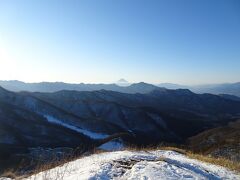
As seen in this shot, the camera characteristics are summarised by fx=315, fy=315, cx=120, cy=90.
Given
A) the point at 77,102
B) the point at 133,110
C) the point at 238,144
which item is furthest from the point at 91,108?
the point at 238,144

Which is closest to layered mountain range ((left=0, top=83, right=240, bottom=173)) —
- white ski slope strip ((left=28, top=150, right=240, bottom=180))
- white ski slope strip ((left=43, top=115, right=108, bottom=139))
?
white ski slope strip ((left=43, top=115, right=108, bottom=139))

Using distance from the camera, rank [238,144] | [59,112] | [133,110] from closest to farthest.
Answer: [238,144], [59,112], [133,110]

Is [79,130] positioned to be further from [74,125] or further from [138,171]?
[138,171]

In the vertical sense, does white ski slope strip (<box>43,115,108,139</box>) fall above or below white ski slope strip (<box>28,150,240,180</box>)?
below

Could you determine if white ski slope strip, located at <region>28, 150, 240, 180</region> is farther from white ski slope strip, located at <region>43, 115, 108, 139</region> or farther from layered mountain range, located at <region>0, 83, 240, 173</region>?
white ski slope strip, located at <region>43, 115, 108, 139</region>

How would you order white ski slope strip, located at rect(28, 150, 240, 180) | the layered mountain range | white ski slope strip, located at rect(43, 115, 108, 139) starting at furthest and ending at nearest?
white ski slope strip, located at rect(43, 115, 108, 139) → the layered mountain range → white ski slope strip, located at rect(28, 150, 240, 180)

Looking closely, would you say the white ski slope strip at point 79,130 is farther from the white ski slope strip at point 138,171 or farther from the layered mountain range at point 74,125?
the white ski slope strip at point 138,171

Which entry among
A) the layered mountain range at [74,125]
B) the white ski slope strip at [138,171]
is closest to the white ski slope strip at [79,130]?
the layered mountain range at [74,125]

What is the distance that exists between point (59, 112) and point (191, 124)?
77.5 m

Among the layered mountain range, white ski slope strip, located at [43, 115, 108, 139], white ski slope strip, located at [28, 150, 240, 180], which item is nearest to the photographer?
white ski slope strip, located at [28, 150, 240, 180]

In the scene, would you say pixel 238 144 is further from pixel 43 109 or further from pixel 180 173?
pixel 43 109

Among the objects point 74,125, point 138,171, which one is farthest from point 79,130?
point 138,171

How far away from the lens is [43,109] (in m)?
160

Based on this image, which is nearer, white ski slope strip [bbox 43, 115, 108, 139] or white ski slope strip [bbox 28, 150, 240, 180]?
white ski slope strip [bbox 28, 150, 240, 180]
